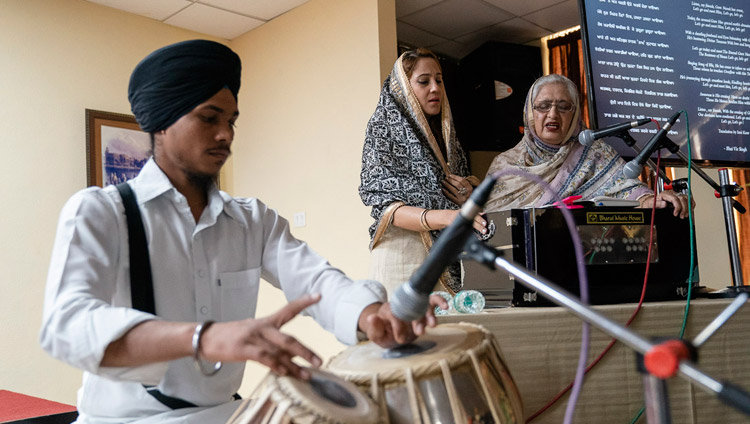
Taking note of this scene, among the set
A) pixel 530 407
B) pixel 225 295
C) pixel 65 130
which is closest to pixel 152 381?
pixel 225 295

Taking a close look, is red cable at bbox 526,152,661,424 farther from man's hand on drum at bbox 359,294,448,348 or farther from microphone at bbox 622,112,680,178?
man's hand on drum at bbox 359,294,448,348

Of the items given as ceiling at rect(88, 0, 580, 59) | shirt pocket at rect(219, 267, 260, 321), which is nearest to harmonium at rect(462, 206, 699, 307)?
shirt pocket at rect(219, 267, 260, 321)

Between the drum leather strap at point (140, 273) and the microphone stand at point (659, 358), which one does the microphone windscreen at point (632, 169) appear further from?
the drum leather strap at point (140, 273)

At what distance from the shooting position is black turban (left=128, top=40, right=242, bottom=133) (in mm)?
1248

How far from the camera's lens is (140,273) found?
46.7 inches

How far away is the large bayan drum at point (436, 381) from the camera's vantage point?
0.95 metres

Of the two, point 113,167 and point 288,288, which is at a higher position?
point 113,167

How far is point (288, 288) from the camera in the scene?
4.62 feet

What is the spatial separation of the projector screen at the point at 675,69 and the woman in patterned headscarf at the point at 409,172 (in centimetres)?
62

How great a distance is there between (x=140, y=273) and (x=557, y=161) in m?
1.77

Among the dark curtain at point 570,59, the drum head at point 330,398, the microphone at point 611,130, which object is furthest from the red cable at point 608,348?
the dark curtain at point 570,59

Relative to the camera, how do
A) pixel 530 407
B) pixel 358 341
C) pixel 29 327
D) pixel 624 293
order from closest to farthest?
pixel 358 341, pixel 530 407, pixel 624 293, pixel 29 327

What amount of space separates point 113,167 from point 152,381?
3.76m

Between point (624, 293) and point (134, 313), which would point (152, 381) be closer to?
point (134, 313)
